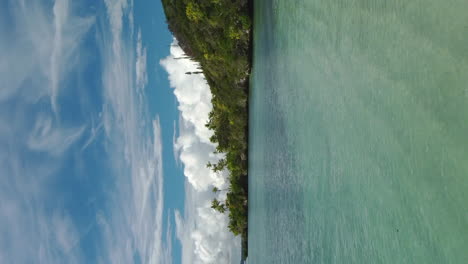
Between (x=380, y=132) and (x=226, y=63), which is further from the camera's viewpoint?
(x=226, y=63)

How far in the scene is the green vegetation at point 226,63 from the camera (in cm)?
2869

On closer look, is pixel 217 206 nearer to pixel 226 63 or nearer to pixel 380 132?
pixel 226 63

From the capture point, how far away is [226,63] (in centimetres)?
3200

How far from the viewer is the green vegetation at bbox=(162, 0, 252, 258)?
1129 inches

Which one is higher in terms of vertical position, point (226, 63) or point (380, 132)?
point (380, 132)

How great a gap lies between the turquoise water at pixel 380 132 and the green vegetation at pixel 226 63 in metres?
10.7

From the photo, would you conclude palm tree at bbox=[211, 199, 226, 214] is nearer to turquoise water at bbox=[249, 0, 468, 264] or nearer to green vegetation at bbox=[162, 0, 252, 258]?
green vegetation at bbox=[162, 0, 252, 258]

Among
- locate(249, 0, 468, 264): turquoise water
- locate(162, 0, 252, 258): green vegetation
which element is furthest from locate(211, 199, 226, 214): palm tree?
locate(249, 0, 468, 264): turquoise water

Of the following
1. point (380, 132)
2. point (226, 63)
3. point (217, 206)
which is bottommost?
point (217, 206)

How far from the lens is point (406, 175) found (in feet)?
27.2

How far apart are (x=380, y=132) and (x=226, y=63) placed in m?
23.8

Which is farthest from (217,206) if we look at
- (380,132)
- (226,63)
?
(380,132)

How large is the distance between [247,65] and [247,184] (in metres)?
14.6

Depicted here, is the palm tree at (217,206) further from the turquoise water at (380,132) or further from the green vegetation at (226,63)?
the turquoise water at (380,132)
